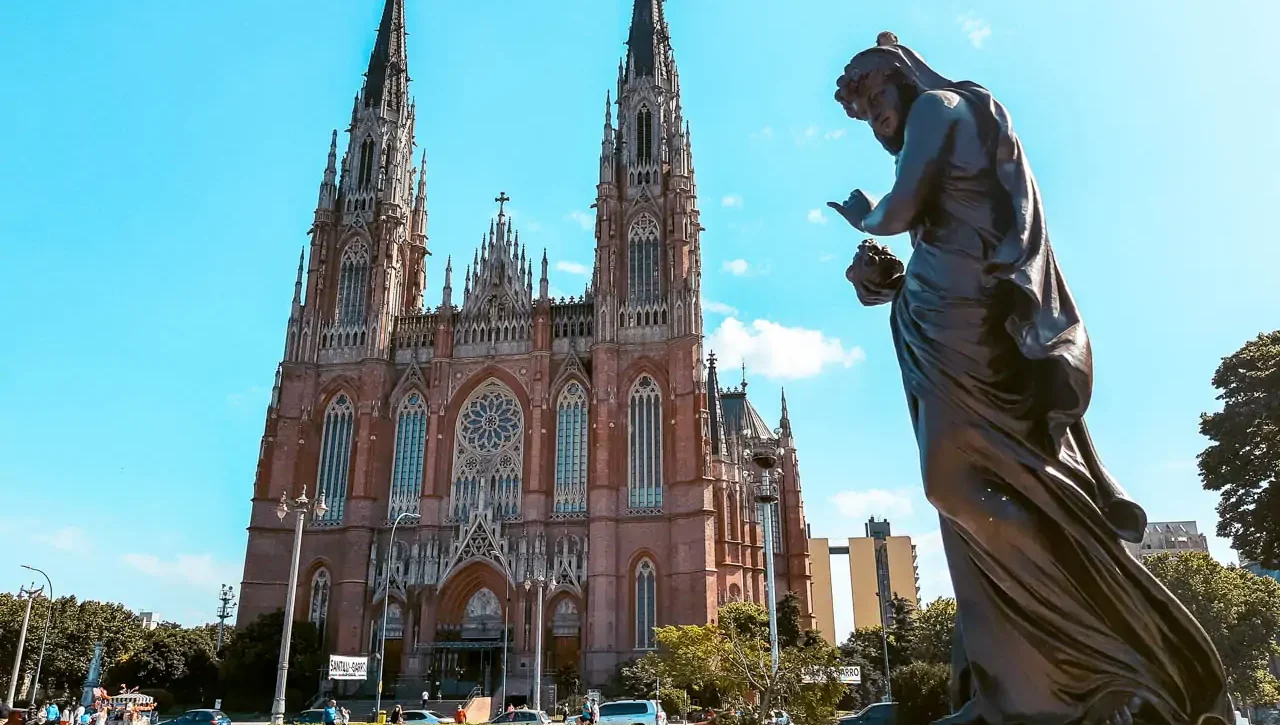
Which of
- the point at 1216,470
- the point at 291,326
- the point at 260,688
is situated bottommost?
the point at 260,688

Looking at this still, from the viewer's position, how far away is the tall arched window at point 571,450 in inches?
1745

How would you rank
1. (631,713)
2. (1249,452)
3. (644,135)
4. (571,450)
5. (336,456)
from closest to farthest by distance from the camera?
(1249,452), (631,713), (571,450), (336,456), (644,135)

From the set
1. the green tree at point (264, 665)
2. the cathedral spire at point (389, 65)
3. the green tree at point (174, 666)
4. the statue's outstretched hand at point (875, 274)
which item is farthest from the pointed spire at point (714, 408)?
the statue's outstretched hand at point (875, 274)

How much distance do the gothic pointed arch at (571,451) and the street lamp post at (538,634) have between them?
3706mm

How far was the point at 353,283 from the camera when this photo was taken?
5081cm

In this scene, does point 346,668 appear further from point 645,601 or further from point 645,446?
point 645,446

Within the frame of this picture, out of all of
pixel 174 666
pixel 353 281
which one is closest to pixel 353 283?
pixel 353 281

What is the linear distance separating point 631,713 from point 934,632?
22447mm

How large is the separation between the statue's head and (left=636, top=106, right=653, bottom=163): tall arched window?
45592mm

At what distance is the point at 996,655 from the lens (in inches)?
168

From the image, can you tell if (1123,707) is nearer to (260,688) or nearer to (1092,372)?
(1092,372)

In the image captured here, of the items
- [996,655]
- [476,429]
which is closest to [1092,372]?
[996,655]

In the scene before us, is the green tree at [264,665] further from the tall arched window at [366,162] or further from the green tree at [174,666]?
the tall arched window at [366,162]

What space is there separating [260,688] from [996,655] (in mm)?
44402
